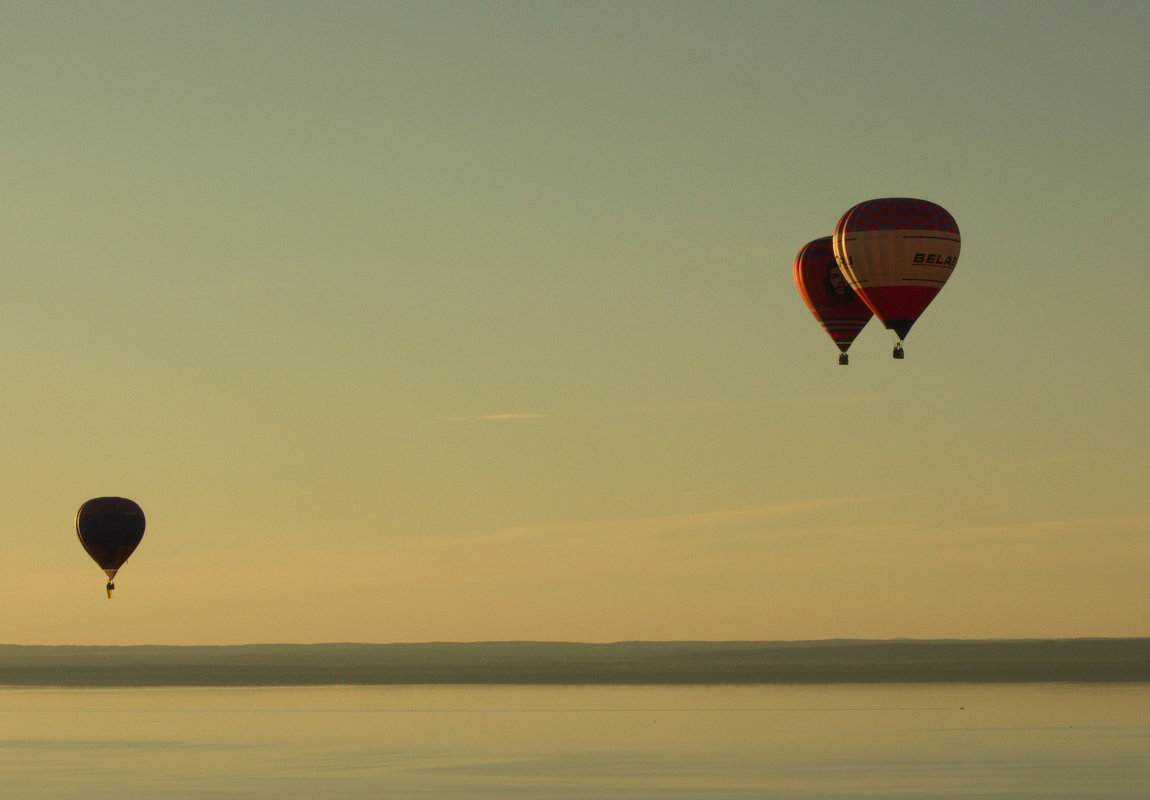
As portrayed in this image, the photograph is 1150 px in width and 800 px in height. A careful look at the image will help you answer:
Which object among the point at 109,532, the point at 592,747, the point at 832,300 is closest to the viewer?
the point at 592,747

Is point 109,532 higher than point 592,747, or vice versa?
point 109,532

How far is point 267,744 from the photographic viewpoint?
189 feet

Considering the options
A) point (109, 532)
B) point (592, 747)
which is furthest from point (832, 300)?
point (109, 532)

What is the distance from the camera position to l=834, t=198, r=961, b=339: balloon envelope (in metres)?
55.6

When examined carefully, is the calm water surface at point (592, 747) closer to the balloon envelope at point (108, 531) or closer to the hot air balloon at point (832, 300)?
the balloon envelope at point (108, 531)

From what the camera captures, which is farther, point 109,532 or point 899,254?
point 109,532

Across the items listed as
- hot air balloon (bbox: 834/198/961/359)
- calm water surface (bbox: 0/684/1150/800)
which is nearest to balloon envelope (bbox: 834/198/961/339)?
hot air balloon (bbox: 834/198/961/359)

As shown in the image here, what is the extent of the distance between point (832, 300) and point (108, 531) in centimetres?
2886

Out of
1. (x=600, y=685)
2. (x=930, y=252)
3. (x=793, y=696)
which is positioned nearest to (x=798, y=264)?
(x=930, y=252)

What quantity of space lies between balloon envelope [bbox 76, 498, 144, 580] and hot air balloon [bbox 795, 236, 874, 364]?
1100 inches

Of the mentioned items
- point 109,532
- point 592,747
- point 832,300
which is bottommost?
point 592,747

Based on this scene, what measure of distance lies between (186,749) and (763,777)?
16.7m

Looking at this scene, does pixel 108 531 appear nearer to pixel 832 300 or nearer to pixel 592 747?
pixel 592 747

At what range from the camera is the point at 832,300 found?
59938 mm
